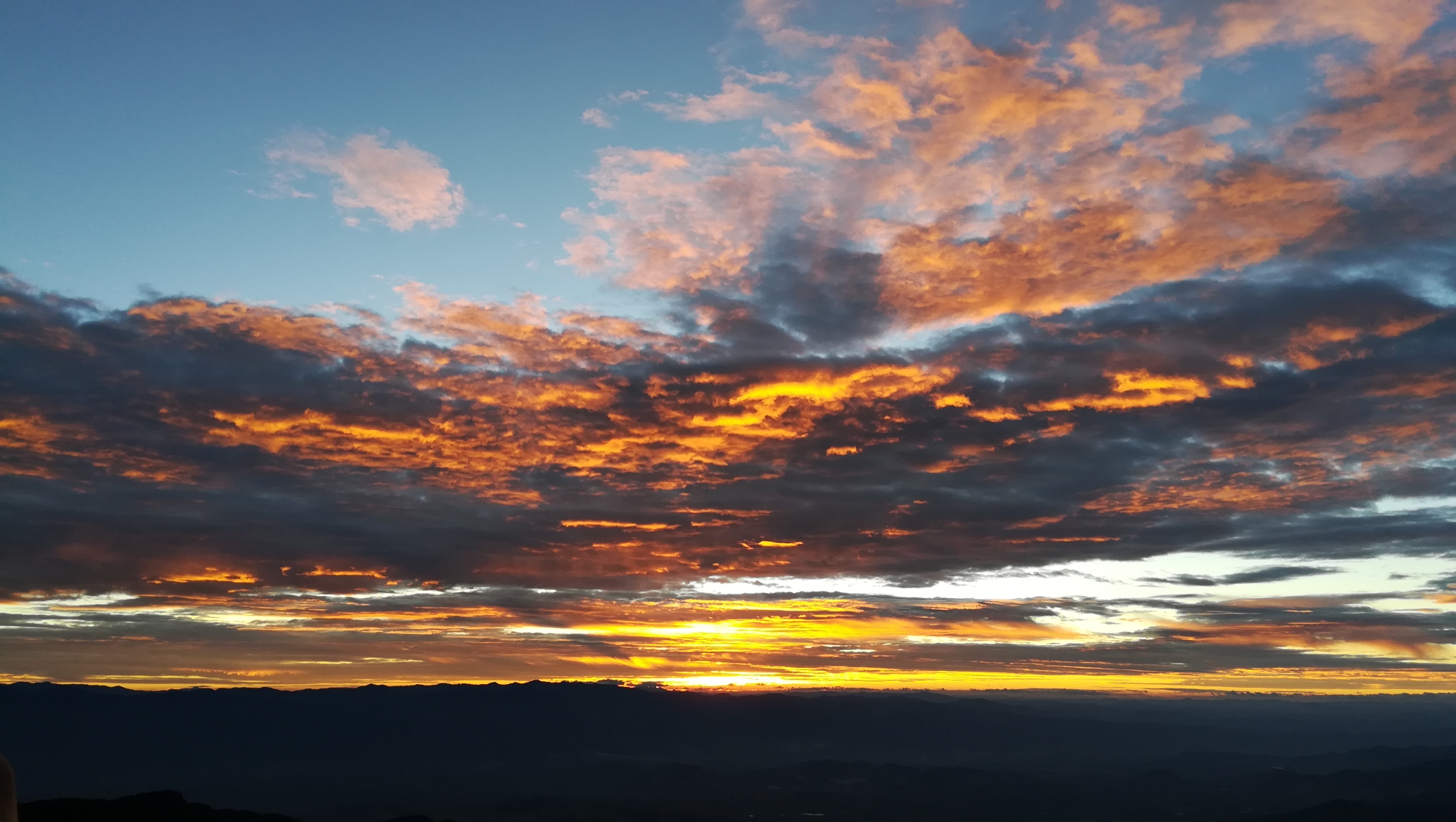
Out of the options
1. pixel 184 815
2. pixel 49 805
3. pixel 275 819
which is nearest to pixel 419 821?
pixel 275 819

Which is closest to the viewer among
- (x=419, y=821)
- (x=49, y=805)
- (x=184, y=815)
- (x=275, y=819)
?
(x=49, y=805)

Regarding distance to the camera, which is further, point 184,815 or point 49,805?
point 184,815

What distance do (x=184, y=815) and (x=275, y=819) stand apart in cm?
2018

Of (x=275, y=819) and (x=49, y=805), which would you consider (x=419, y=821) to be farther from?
(x=49, y=805)

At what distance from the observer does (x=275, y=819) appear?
157 meters

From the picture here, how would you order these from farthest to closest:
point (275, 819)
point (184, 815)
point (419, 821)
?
point (419, 821) < point (275, 819) < point (184, 815)

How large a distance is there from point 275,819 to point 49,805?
3627cm

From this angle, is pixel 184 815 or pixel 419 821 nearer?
pixel 184 815

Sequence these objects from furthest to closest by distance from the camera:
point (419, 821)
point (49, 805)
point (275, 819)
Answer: point (419, 821)
point (275, 819)
point (49, 805)

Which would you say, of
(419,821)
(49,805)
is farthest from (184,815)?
(419,821)

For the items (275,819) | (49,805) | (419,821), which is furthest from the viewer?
(419,821)

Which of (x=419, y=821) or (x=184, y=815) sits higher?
(x=184, y=815)

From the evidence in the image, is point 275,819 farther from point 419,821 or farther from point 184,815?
point 419,821

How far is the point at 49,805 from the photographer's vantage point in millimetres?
129375
